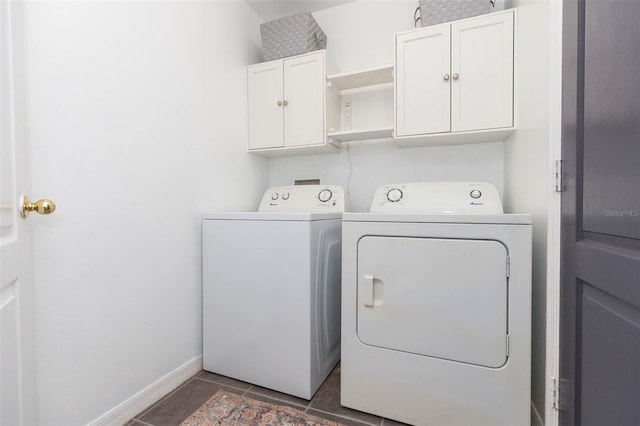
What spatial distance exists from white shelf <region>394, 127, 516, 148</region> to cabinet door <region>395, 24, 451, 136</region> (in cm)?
4

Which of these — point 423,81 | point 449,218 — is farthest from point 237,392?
point 423,81

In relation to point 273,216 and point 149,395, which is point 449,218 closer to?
point 273,216

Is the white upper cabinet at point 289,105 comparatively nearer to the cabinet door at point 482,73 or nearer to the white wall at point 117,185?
the white wall at point 117,185

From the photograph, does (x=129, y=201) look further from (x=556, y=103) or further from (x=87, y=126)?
(x=556, y=103)

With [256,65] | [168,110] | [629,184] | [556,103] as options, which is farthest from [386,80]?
[629,184]

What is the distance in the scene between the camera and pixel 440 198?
175cm

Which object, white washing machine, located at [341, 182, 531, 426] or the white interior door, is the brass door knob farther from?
white washing machine, located at [341, 182, 531, 426]

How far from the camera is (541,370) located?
115cm

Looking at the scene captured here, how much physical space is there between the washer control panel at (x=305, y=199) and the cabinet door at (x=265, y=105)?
370 mm

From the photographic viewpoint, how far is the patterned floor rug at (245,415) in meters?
1.28

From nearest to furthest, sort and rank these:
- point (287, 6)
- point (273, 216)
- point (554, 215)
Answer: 1. point (554, 215)
2. point (273, 216)
3. point (287, 6)

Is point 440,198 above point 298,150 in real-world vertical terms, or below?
below

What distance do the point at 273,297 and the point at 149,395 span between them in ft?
2.47

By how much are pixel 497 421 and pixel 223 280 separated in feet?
4.68
